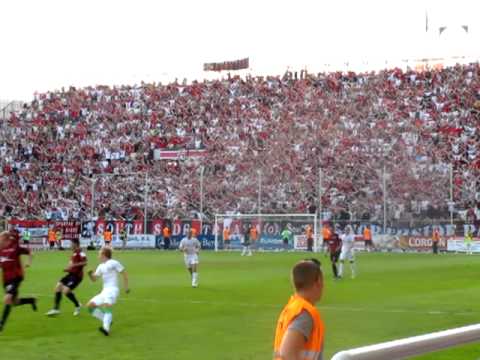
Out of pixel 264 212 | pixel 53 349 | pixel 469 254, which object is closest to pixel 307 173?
pixel 264 212

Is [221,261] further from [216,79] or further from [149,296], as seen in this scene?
[216,79]

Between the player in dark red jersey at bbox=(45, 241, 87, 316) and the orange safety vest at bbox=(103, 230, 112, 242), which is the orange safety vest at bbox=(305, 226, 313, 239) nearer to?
the orange safety vest at bbox=(103, 230, 112, 242)

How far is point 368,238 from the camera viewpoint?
5238cm

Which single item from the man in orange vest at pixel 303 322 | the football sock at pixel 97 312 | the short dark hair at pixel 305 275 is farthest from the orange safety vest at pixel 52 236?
the short dark hair at pixel 305 275

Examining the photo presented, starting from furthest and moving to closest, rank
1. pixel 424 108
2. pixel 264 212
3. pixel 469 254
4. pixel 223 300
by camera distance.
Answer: pixel 424 108 < pixel 264 212 < pixel 469 254 < pixel 223 300

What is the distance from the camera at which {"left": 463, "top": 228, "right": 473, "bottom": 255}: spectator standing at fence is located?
49.0m

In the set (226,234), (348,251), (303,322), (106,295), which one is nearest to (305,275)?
(303,322)

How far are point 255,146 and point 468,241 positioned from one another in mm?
15547

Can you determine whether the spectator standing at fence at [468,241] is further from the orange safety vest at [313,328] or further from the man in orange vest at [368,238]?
the orange safety vest at [313,328]

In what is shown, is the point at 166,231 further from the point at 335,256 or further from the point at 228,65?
the point at 228,65

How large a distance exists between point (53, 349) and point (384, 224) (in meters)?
38.1

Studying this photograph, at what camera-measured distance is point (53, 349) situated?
48.7 ft

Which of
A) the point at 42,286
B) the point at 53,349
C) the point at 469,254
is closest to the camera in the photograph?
→ the point at 53,349

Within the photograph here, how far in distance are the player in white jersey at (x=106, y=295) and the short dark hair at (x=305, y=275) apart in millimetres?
11920
